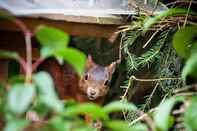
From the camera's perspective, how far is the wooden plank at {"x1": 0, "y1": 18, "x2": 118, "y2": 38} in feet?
6.63

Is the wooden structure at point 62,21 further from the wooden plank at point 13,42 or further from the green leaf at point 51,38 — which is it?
the green leaf at point 51,38

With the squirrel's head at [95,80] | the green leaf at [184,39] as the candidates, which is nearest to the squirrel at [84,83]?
the squirrel's head at [95,80]

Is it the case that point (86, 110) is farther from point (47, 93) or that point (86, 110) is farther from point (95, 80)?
point (95, 80)

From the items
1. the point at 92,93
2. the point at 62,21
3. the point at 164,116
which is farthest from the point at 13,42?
the point at 164,116

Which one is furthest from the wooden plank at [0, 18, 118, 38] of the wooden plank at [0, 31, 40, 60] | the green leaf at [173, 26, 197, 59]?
the green leaf at [173, 26, 197, 59]

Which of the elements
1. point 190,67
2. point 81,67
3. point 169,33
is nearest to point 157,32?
point 169,33

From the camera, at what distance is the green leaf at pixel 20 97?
100 cm

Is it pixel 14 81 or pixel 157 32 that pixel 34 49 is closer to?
pixel 157 32

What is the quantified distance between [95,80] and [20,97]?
1.79m

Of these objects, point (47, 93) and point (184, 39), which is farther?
point (184, 39)

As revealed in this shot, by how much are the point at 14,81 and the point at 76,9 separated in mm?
1178

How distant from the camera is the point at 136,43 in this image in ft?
8.79

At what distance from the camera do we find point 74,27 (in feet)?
7.40

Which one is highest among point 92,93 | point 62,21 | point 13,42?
point 62,21
